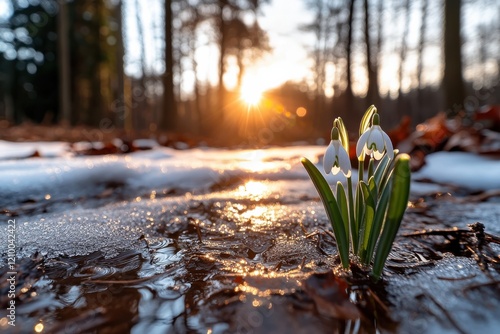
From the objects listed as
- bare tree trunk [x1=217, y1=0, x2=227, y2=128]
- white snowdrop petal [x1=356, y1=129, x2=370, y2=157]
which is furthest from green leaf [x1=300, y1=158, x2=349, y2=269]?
bare tree trunk [x1=217, y1=0, x2=227, y2=128]

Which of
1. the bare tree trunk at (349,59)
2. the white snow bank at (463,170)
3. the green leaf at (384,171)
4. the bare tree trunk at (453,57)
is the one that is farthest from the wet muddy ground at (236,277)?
the bare tree trunk at (349,59)

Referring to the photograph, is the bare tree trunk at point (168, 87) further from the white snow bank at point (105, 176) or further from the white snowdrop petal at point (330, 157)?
the white snowdrop petal at point (330, 157)

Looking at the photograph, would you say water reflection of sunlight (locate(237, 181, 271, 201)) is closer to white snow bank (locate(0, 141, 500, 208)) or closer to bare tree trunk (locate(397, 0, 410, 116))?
white snow bank (locate(0, 141, 500, 208))

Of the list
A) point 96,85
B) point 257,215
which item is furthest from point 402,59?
point 257,215

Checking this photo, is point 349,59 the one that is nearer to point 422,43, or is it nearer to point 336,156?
point 336,156

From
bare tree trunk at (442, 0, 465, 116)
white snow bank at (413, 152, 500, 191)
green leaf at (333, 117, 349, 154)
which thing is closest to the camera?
green leaf at (333, 117, 349, 154)

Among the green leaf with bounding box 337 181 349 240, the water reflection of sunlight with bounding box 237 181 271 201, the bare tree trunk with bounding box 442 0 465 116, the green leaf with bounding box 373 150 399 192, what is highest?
the bare tree trunk with bounding box 442 0 465 116

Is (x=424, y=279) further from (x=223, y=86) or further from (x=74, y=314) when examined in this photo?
(x=223, y=86)
